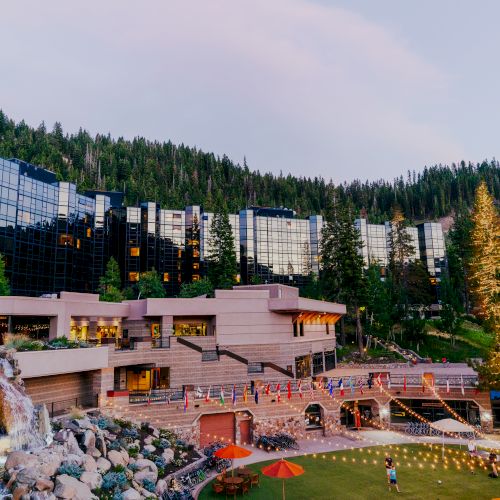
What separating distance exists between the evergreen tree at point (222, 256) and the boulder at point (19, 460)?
5387 centimetres

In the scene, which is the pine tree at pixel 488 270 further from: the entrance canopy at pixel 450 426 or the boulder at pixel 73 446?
the boulder at pixel 73 446

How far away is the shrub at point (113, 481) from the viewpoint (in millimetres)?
17148

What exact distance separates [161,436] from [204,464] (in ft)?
10.7

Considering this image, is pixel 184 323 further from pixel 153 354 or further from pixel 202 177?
pixel 202 177

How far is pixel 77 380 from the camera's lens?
2928 centimetres

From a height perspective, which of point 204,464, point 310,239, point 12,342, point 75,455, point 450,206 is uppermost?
point 450,206

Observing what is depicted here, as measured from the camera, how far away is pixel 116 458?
19516 millimetres

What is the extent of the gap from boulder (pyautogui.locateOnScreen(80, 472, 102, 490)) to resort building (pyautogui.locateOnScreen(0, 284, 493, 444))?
936cm

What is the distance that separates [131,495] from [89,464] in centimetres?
228

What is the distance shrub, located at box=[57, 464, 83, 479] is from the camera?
16.0 metres

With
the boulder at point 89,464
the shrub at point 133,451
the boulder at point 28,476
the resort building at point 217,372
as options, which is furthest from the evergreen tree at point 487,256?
the boulder at point 28,476

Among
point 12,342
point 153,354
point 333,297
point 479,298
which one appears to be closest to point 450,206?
point 333,297

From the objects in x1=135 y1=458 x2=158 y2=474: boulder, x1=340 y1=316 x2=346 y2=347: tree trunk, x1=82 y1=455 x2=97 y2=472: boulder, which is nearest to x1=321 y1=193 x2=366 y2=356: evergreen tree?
x1=340 y1=316 x2=346 y2=347: tree trunk

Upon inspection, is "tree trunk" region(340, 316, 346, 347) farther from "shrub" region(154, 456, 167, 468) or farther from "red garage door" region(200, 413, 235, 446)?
"shrub" region(154, 456, 167, 468)
